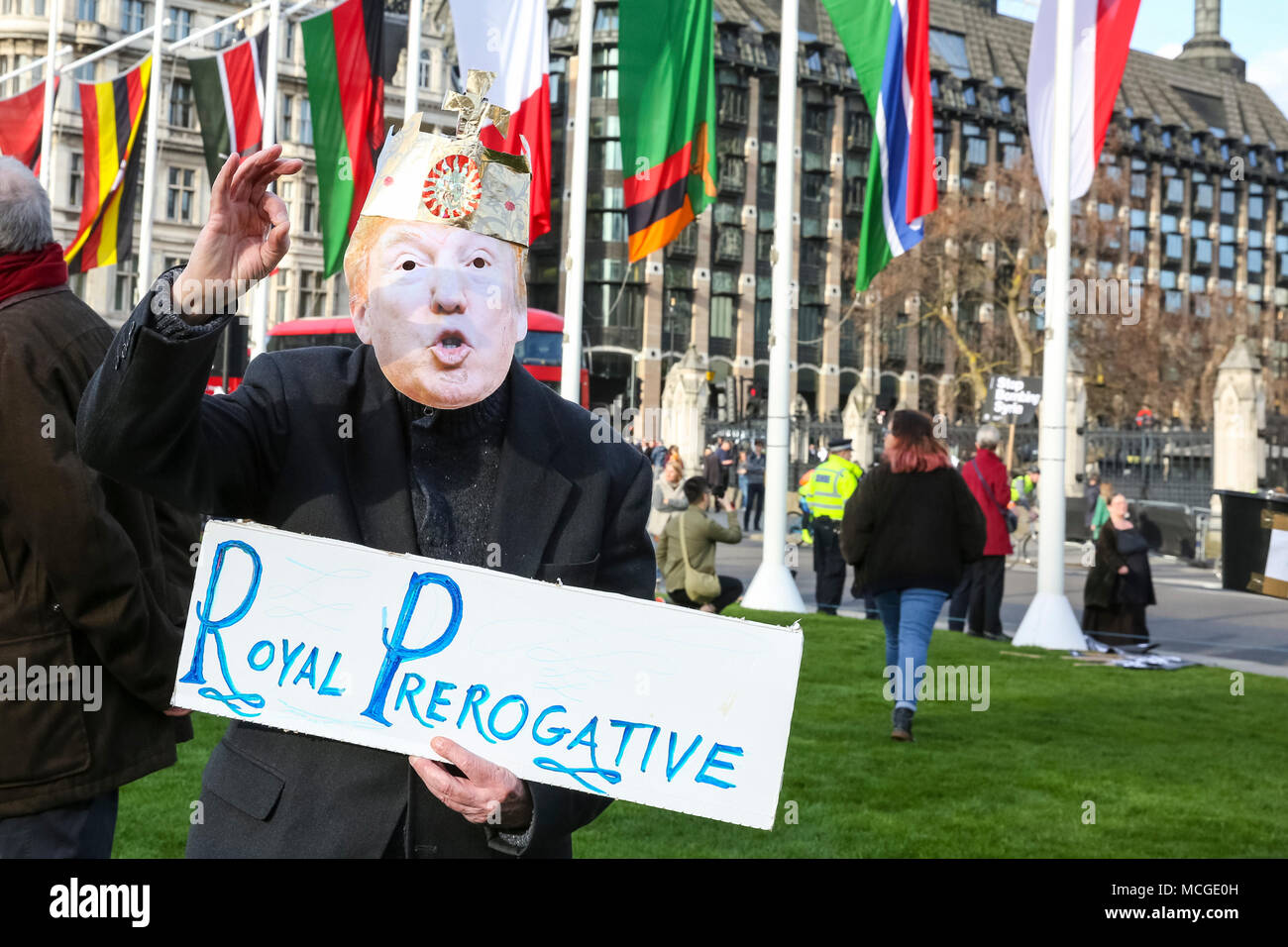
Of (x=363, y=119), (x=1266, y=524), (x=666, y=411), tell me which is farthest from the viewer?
(x=666, y=411)

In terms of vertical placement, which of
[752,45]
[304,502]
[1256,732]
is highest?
[752,45]

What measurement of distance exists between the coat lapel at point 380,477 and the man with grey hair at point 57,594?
3.03ft

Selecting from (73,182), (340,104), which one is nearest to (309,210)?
(73,182)

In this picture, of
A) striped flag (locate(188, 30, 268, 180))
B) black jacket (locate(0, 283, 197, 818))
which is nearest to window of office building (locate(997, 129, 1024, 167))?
striped flag (locate(188, 30, 268, 180))

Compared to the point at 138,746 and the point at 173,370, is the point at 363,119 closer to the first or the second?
the point at 138,746

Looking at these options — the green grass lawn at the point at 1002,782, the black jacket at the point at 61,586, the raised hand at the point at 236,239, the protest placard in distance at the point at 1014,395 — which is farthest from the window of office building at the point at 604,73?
the raised hand at the point at 236,239

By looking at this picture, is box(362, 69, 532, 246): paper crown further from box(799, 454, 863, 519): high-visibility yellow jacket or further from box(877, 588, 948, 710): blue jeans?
box(799, 454, 863, 519): high-visibility yellow jacket

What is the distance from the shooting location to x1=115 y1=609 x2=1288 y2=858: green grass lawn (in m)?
6.56

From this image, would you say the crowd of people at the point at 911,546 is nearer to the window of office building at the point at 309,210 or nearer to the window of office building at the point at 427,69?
the window of office building at the point at 427,69

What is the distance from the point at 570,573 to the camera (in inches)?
96.1

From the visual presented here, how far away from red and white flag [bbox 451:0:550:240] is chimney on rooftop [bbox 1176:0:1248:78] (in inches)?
4082

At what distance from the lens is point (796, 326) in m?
76.4
